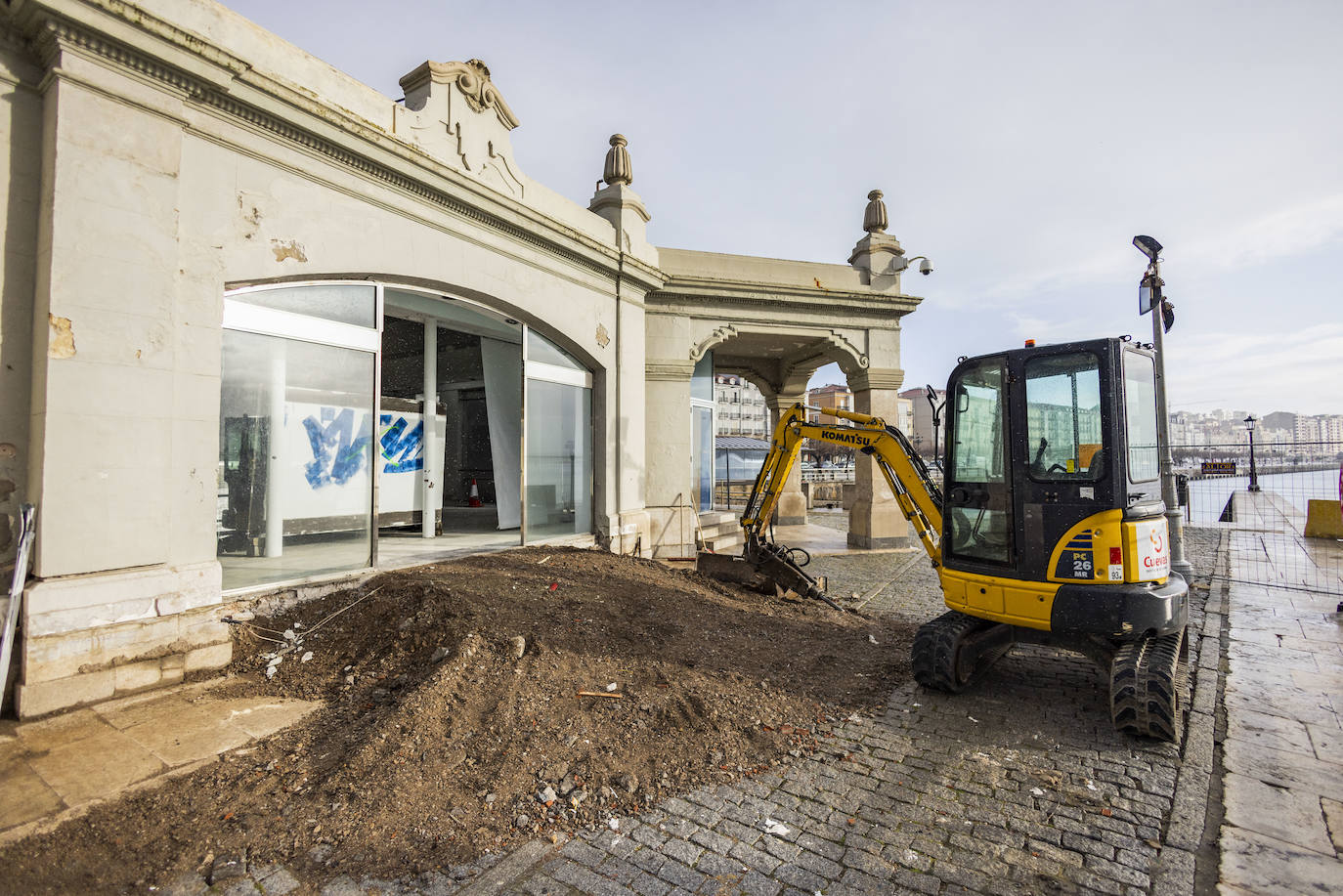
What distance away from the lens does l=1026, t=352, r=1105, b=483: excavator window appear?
15.9 feet

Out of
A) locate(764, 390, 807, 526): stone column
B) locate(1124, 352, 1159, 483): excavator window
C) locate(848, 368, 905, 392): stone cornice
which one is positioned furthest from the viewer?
locate(764, 390, 807, 526): stone column

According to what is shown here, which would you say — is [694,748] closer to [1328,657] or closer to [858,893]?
[858,893]

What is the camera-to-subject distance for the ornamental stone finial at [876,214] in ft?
45.3

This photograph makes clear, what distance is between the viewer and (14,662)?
4.15 m

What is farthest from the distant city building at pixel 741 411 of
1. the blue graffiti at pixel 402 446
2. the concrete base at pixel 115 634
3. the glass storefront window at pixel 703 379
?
the concrete base at pixel 115 634

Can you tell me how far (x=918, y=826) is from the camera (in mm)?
3314

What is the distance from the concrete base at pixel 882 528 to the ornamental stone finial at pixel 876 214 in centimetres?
605

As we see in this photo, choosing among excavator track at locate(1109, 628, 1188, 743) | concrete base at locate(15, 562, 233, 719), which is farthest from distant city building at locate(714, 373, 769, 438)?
concrete base at locate(15, 562, 233, 719)

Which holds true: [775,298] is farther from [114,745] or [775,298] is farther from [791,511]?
[114,745]

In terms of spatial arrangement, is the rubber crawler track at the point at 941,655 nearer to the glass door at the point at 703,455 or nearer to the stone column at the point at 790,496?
the glass door at the point at 703,455

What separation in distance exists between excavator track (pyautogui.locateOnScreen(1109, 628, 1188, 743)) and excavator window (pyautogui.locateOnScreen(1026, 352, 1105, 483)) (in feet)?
4.30

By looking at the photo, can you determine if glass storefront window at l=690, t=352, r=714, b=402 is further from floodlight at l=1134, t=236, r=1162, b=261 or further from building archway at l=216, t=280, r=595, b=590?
floodlight at l=1134, t=236, r=1162, b=261

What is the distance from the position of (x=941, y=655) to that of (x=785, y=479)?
4020 millimetres

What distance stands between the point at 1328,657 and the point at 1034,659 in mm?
2808
